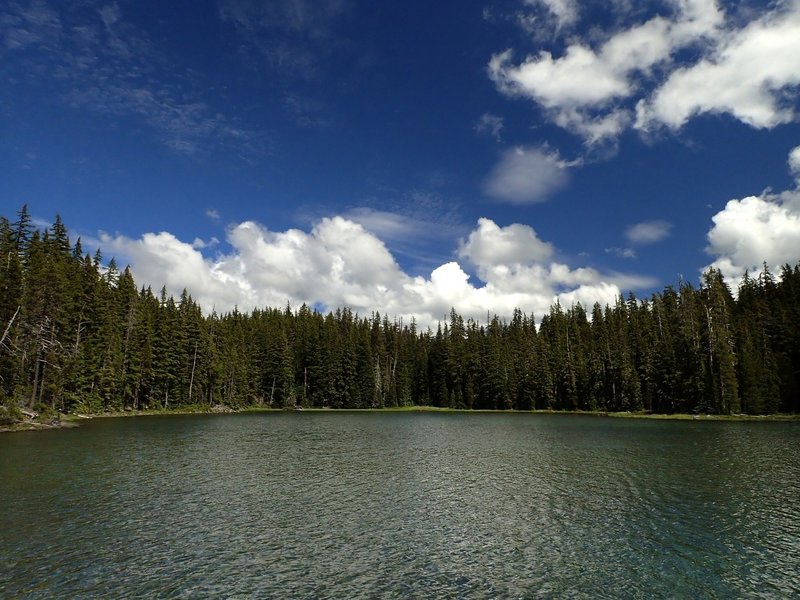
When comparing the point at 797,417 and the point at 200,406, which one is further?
the point at 200,406

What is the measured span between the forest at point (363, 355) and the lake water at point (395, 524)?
132ft

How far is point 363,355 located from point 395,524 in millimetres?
152431

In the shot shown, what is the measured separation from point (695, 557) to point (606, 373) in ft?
429

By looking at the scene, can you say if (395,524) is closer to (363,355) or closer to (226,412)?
(226,412)

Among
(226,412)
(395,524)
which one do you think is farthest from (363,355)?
(395,524)

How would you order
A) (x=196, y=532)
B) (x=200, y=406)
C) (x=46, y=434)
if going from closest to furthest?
(x=196, y=532) < (x=46, y=434) < (x=200, y=406)

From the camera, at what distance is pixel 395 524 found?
2731 centimetres

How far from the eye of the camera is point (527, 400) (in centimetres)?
15638

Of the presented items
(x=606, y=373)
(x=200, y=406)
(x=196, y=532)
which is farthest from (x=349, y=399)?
(x=196, y=532)

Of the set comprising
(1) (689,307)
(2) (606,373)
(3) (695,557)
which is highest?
(1) (689,307)

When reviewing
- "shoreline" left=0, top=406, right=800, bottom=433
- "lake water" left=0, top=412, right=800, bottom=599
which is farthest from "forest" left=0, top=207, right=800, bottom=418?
"lake water" left=0, top=412, right=800, bottom=599

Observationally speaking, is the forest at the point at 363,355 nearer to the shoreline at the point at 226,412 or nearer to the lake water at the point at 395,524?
the shoreline at the point at 226,412

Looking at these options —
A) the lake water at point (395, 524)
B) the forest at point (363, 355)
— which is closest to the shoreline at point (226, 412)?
the forest at point (363, 355)

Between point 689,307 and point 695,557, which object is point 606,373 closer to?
point 689,307
